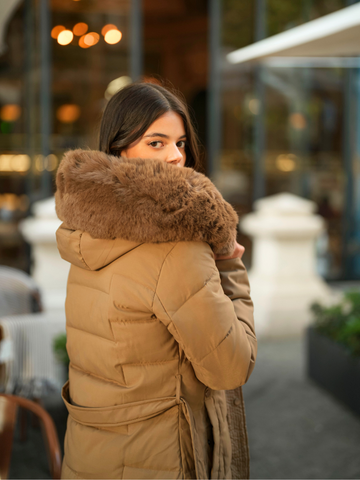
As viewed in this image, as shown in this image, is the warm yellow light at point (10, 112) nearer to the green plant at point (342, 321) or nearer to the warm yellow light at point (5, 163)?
the warm yellow light at point (5, 163)

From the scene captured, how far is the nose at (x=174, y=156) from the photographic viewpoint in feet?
5.09

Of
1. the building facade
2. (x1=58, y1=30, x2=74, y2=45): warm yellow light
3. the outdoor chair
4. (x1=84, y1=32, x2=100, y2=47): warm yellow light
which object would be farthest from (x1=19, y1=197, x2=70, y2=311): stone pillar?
the outdoor chair

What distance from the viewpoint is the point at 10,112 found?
7.11 metres

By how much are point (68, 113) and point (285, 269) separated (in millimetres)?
3671

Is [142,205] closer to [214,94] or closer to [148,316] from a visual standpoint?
[148,316]

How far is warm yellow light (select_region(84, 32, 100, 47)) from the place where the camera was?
721 cm

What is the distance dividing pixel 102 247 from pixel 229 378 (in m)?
0.48

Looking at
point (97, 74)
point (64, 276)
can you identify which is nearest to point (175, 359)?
point (64, 276)

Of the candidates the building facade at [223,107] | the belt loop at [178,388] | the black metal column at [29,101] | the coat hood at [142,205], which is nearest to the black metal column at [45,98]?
the building facade at [223,107]

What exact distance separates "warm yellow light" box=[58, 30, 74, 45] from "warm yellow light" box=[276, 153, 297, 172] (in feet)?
11.3

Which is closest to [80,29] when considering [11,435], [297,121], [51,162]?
[51,162]

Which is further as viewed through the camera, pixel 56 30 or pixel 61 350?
pixel 56 30

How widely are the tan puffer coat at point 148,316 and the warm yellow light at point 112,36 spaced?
633 cm

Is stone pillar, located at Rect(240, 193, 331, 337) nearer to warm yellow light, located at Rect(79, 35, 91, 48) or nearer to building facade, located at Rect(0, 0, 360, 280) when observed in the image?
building facade, located at Rect(0, 0, 360, 280)
